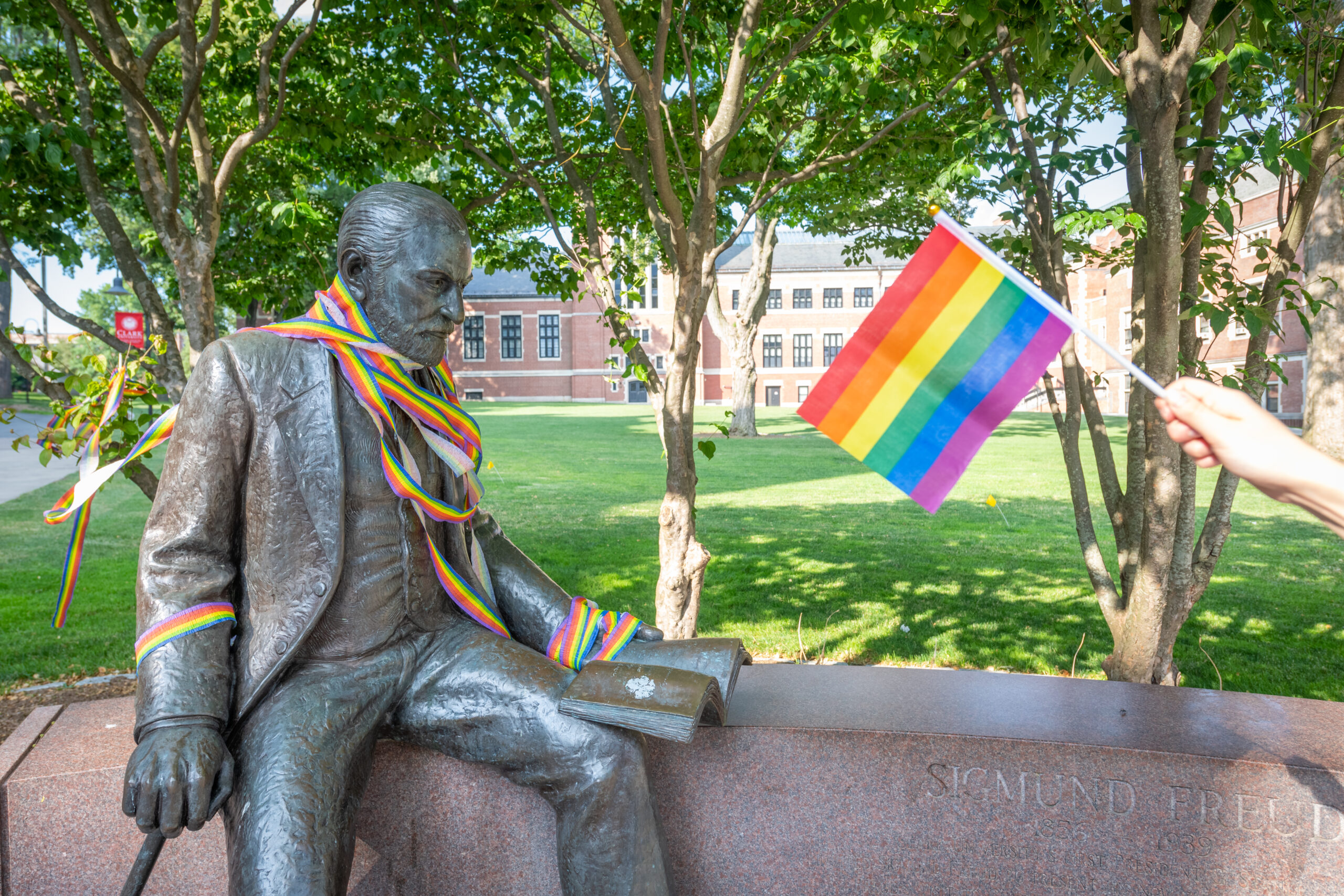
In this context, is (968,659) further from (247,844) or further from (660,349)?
(660,349)

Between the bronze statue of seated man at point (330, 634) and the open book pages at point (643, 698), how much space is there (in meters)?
0.06

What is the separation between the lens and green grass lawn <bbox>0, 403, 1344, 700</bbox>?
5.89 meters

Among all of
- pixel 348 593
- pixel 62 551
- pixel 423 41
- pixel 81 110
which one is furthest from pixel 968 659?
pixel 62 551

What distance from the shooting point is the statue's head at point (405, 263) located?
6.97 feet

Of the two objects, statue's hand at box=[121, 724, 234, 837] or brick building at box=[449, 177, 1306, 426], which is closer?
statue's hand at box=[121, 724, 234, 837]

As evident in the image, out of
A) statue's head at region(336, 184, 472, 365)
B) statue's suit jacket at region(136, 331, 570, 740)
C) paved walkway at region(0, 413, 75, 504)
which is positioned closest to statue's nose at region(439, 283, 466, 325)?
statue's head at region(336, 184, 472, 365)

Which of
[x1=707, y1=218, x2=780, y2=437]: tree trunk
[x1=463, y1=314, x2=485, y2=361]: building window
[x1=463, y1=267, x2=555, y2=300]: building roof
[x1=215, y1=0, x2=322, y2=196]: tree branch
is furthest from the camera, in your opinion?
[x1=463, y1=314, x2=485, y2=361]: building window

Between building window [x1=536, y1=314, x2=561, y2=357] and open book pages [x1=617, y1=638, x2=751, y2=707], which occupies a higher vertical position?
building window [x1=536, y1=314, x2=561, y2=357]

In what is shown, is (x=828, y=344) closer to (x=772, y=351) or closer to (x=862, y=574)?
(x=772, y=351)

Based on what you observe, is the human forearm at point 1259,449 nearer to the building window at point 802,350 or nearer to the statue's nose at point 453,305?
the statue's nose at point 453,305

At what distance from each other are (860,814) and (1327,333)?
4.75m

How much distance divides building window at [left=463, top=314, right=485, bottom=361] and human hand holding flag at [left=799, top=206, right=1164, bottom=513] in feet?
173

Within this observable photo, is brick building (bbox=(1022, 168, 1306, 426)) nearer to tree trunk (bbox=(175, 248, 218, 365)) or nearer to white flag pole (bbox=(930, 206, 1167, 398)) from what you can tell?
tree trunk (bbox=(175, 248, 218, 365))

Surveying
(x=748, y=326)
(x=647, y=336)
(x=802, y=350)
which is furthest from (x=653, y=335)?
(x=748, y=326)
